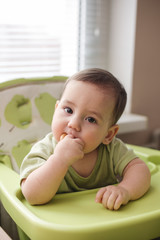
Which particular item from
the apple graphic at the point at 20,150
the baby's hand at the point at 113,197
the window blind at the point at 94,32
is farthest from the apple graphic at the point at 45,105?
the window blind at the point at 94,32

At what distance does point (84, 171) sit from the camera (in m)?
0.81

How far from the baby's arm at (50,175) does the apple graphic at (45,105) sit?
0.33 m

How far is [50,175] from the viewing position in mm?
Result: 672

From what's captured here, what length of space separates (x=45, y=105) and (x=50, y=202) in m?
0.39

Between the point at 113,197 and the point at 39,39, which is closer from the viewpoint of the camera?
the point at 113,197

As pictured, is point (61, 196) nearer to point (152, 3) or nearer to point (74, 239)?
point (74, 239)

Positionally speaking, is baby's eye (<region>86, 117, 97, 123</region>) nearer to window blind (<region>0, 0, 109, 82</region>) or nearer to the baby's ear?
the baby's ear

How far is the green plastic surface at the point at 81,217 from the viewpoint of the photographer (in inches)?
22.9

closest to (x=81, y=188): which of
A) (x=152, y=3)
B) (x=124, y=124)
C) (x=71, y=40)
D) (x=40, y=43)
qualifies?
(x=124, y=124)

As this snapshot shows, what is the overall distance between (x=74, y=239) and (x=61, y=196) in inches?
6.4

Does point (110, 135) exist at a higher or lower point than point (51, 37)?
lower

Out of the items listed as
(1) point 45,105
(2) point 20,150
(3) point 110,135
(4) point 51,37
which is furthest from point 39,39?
(3) point 110,135

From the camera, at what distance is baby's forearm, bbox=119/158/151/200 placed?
721 millimetres

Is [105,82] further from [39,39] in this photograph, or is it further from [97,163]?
[39,39]
